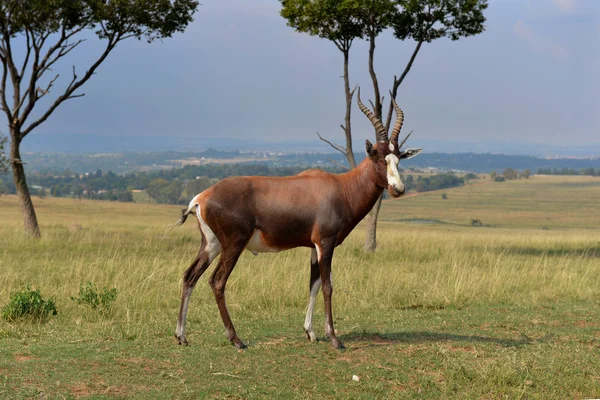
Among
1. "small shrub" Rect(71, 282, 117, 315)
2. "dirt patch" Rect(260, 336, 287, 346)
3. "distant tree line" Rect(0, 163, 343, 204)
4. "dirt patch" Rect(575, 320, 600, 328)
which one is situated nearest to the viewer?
"dirt patch" Rect(260, 336, 287, 346)

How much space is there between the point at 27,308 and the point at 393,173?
5.60 m

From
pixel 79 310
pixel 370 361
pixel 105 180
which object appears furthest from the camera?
pixel 105 180

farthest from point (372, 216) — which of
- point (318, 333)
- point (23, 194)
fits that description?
point (318, 333)

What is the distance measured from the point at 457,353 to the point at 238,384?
8.78 ft

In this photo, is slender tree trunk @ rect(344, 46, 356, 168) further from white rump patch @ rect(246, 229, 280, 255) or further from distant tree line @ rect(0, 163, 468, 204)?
distant tree line @ rect(0, 163, 468, 204)

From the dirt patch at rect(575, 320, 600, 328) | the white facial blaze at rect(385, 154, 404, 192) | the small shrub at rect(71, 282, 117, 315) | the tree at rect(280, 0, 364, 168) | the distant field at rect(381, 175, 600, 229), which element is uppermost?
the tree at rect(280, 0, 364, 168)

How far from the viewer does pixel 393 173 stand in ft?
27.6

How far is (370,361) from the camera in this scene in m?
8.24

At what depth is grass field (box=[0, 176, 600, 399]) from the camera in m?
7.51

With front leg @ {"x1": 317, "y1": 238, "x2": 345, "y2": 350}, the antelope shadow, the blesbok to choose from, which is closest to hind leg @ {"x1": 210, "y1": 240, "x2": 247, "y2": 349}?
the blesbok

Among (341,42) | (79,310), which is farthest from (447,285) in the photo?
(341,42)

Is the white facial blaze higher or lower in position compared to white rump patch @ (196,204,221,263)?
higher

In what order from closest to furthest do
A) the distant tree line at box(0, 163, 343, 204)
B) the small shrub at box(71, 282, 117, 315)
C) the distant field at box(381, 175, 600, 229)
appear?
the small shrub at box(71, 282, 117, 315), the distant field at box(381, 175, 600, 229), the distant tree line at box(0, 163, 343, 204)

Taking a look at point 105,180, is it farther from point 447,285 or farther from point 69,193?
point 447,285
